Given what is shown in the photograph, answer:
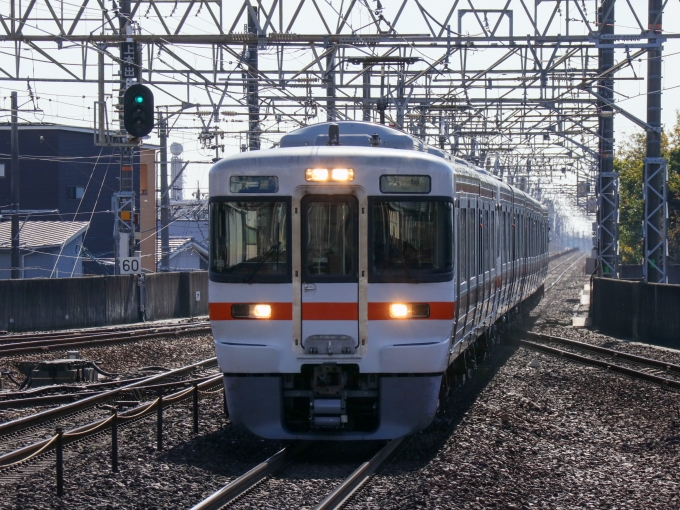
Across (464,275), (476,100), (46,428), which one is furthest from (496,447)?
(476,100)

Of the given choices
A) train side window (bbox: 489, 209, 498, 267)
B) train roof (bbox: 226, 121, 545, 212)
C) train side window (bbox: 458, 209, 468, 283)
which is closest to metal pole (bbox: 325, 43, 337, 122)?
train side window (bbox: 489, 209, 498, 267)

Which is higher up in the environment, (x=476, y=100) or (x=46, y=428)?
(x=476, y=100)

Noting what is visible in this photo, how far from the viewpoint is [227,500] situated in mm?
6973

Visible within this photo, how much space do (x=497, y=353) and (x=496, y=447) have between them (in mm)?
9005

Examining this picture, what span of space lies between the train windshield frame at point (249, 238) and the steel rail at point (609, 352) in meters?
8.47

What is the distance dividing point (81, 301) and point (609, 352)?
1322 cm

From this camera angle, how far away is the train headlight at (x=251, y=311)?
8.71 m

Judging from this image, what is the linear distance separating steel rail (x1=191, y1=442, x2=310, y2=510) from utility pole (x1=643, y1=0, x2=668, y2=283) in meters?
14.5

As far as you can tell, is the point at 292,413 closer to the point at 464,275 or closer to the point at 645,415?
the point at 464,275

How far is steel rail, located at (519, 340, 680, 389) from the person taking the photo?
13.5 meters

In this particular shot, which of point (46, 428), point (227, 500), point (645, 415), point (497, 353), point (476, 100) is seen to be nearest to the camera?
point (227, 500)

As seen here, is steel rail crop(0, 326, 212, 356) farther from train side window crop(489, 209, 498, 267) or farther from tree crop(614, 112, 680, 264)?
tree crop(614, 112, 680, 264)

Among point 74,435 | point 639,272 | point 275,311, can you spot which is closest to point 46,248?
point 639,272

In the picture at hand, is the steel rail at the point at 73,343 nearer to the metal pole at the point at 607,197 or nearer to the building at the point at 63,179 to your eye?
the metal pole at the point at 607,197
